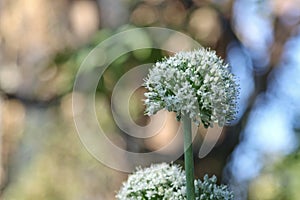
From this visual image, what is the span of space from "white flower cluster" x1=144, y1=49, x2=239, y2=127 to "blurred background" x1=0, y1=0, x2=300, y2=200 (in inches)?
33.7

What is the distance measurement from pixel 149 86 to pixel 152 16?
3.69 feet

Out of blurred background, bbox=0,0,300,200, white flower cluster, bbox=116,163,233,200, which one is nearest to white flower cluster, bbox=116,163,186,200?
white flower cluster, bbox=116,163,233,200

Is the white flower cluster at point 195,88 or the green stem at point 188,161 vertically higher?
the white flower cluster at point 195,88

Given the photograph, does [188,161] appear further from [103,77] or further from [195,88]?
[103,77]

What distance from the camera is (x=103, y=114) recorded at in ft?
4.68

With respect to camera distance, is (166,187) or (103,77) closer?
(166,187)

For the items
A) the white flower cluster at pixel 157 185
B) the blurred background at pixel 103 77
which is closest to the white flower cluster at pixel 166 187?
the white flower cluster at pixel 157 185

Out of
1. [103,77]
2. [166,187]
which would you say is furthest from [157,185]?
[103,77]

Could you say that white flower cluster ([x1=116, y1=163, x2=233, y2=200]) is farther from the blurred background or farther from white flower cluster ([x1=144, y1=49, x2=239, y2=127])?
the blurred background

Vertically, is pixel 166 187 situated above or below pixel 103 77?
below

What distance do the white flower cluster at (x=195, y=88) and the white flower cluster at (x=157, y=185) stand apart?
6 cm

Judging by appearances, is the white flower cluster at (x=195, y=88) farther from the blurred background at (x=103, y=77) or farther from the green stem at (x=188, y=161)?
the blurred background at (x=103, y=77)

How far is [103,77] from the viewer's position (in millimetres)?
1440

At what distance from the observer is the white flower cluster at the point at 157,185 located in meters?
0.46
